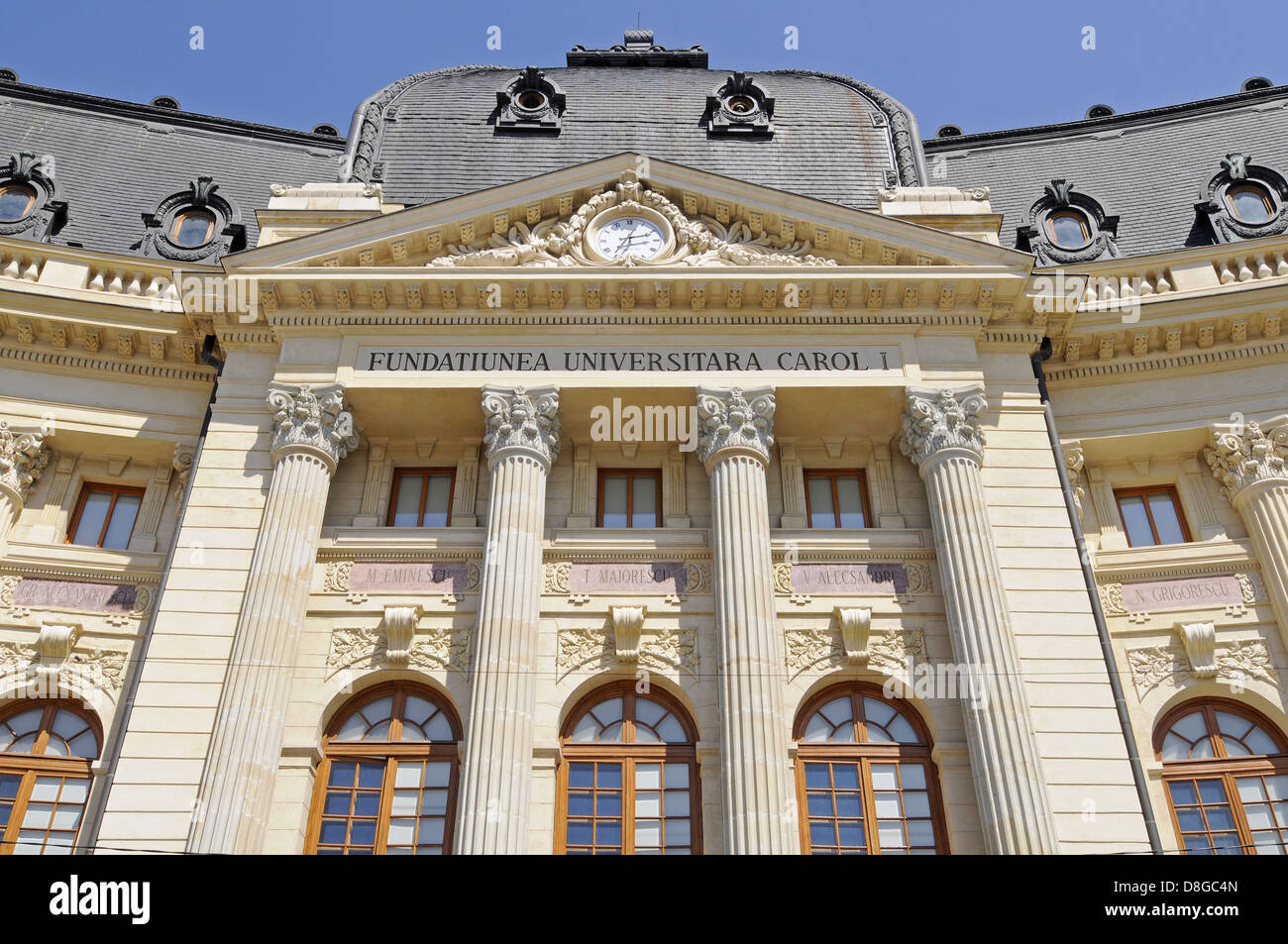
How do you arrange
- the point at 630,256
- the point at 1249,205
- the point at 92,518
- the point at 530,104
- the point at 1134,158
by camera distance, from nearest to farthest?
the point at 92,518
the point at 630,256
the point at 1249,205
the point at 1134,158
the point at 530,104

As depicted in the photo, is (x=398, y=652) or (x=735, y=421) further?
(x=735, y=421)

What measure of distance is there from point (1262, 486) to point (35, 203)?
2353 centimetres

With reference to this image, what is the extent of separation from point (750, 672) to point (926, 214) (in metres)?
10.3

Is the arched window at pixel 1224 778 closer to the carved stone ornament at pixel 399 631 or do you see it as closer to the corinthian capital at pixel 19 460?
the carved stone ornament at pixel 399 631

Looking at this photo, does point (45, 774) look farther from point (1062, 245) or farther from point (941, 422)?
point (1062, 245)

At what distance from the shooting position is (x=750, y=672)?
1711cm

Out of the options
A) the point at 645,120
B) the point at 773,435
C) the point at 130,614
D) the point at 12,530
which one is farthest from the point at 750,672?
the point at 645,120

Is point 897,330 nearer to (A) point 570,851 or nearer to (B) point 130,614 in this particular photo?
(A) point 570,851

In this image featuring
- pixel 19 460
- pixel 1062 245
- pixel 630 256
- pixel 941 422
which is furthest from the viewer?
pixel 1062 245

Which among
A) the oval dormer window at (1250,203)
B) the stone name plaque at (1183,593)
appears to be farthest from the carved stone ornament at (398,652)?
the oval dormer window at (1250,203)

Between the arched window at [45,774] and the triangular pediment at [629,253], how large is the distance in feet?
25.9

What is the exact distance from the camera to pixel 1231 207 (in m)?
24.0

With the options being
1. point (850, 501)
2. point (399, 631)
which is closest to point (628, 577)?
point (399, 631)
